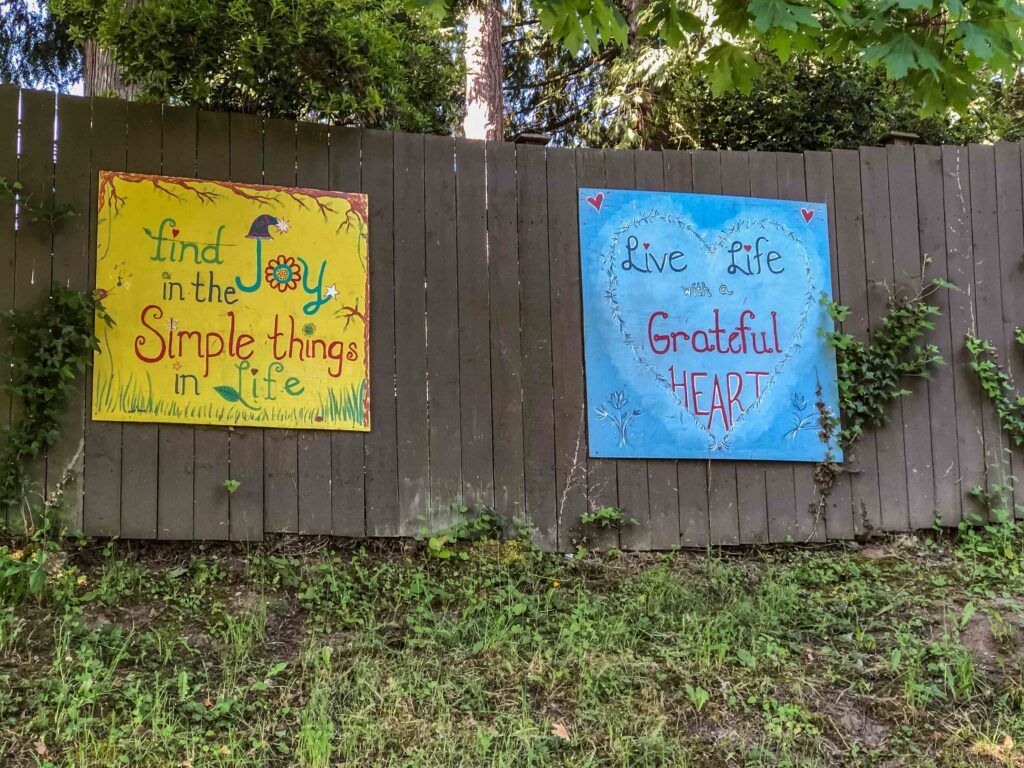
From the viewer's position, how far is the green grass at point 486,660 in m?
3.51

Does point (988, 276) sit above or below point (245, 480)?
above

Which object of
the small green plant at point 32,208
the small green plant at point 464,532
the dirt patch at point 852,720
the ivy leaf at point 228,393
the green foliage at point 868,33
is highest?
the green foliage at point 868,33

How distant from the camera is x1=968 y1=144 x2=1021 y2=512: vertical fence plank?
231 inches

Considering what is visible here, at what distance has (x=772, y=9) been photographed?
343cm

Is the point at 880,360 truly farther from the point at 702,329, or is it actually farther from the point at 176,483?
the point at 176,483

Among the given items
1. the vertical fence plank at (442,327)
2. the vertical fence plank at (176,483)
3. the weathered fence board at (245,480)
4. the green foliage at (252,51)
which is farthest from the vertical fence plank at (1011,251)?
the vertical fence plank at (176,483)

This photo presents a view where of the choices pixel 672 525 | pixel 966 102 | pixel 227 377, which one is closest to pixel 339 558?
pixel 227 377

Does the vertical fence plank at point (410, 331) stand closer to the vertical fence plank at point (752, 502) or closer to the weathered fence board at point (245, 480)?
the weathered fence board at point (245, 480)

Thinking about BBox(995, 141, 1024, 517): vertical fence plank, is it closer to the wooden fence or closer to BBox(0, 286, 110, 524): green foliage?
the wooden fence

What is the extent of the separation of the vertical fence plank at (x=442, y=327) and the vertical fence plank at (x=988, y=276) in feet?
11.3

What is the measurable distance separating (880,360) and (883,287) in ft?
1.65

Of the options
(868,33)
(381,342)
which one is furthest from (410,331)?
(868,33)

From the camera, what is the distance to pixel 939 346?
5.91 m

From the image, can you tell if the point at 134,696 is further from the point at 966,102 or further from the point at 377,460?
the point at 966,102
